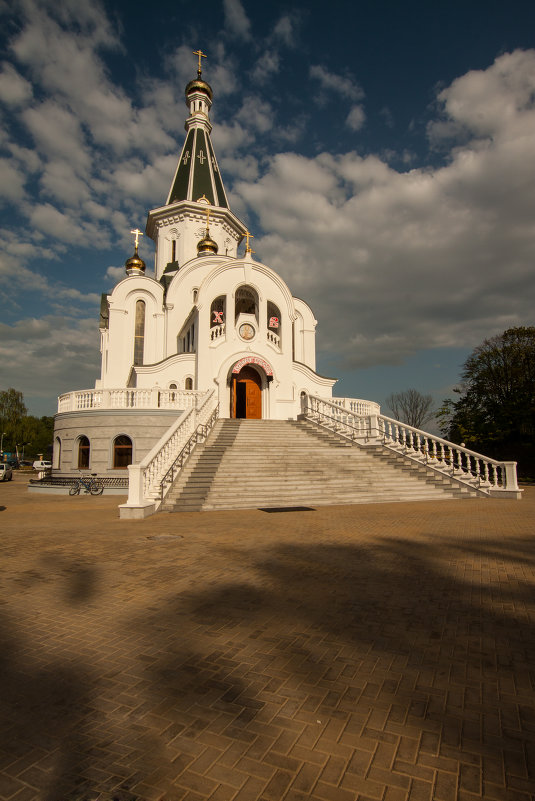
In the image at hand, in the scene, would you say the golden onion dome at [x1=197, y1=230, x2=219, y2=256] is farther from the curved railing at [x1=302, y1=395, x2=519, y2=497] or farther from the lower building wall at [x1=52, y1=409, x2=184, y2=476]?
the lower building wall at [x1=52, y1=409, x2=184, y2=476]

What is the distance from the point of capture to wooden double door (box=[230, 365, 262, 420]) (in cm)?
2595

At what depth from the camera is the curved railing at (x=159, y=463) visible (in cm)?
1146

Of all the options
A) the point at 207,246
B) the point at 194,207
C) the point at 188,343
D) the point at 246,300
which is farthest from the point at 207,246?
the point at 188,343

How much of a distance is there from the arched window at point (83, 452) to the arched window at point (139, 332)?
10.9 m

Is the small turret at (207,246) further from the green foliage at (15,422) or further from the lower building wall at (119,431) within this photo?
the green foliage at (15,422)

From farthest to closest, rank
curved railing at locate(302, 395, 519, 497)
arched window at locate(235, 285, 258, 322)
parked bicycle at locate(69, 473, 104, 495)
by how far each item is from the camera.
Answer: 1. arched window at locate(235, 285, 258, 322)
2. parked bicycle at locate(69, 473, 104, 495)
3. curved railing at locate(302, 395, 519, 497)

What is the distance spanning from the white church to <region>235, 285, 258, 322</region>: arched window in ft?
0.32

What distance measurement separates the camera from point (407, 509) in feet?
41.7

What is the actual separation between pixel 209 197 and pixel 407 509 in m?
32.8

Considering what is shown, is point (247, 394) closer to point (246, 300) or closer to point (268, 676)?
point (246, 300)

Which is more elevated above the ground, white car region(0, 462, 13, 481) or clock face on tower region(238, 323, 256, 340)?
clock face on tower region(238, 323, 256, 340)

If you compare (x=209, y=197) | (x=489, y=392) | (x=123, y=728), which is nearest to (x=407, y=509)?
(x=123, y=728)

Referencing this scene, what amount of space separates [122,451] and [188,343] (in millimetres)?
9991

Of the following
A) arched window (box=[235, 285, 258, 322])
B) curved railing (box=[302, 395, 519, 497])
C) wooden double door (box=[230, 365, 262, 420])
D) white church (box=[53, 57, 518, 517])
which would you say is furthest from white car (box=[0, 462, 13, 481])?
curved railing (box=[302, 395, 519, 497])
